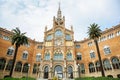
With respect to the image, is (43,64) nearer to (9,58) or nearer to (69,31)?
(9,58)

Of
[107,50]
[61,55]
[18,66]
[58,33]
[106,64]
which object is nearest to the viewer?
[106,64]

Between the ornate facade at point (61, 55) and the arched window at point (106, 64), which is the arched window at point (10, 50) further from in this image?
the arched window at point (106, 64)

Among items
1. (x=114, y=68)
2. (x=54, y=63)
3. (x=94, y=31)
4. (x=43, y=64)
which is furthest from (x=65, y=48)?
(x=114, y=68)

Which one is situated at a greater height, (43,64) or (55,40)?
(55,40)

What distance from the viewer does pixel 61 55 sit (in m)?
51.8

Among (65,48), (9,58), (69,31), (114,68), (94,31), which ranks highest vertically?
(69,31)

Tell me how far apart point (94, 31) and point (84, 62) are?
18165 mm

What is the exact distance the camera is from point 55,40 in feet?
181

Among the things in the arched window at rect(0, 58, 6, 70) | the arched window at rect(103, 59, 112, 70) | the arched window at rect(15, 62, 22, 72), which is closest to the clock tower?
the arched window at rect(15, 62, 22, 72)

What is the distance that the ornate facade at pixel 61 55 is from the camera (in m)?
44.9

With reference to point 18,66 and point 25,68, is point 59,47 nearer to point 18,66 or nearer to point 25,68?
point 25,68

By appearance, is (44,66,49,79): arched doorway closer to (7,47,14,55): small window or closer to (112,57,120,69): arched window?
(7,47,14,55): small window

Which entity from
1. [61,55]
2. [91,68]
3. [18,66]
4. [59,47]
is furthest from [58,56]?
[18,66]

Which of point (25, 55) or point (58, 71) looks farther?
point (25, 55)
